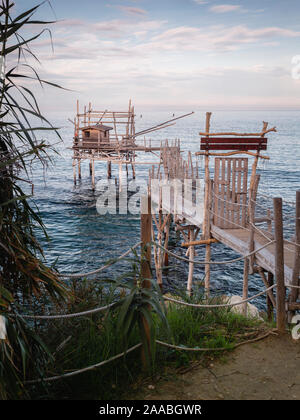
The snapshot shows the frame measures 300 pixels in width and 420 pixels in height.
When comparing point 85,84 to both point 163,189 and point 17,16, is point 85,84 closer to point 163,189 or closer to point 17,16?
point 163,189

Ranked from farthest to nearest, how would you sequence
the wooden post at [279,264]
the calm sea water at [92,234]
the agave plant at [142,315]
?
the calm sea water at [92,234] → the wooden post at [279,264] → the agave plant at [142,315]

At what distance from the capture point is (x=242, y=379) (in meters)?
3.10

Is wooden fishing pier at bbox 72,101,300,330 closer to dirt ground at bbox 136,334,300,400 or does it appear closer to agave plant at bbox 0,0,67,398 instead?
dirt ground at bbox 136,334,300,400

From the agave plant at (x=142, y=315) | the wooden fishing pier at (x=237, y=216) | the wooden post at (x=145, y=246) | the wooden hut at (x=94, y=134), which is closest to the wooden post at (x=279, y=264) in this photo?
the wooden fishing pier at (x=237, y=216)

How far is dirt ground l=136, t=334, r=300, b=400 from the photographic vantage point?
9.44 ft

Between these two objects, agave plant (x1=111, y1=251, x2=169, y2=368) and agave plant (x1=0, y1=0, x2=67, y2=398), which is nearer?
agave plant (x1=0, y1=0, x2=67, y2=398)

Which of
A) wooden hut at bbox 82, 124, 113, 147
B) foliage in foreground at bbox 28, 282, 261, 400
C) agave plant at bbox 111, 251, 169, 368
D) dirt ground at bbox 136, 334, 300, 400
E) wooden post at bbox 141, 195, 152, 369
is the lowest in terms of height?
dirt ground at bbox 136, 334, 300, 400

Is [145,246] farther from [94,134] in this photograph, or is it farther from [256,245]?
[94,134]

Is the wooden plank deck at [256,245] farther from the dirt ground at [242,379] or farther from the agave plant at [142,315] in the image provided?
the agave plant at [142,315]

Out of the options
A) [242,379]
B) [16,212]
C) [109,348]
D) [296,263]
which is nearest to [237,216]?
[296,263]

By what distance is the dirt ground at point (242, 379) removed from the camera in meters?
2.88

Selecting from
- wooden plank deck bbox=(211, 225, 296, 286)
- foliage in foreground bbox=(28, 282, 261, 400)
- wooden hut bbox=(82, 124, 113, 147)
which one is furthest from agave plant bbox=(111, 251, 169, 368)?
wooden hut bbox=(82, 124, 113, 147)

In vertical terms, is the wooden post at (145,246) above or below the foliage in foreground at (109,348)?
above
